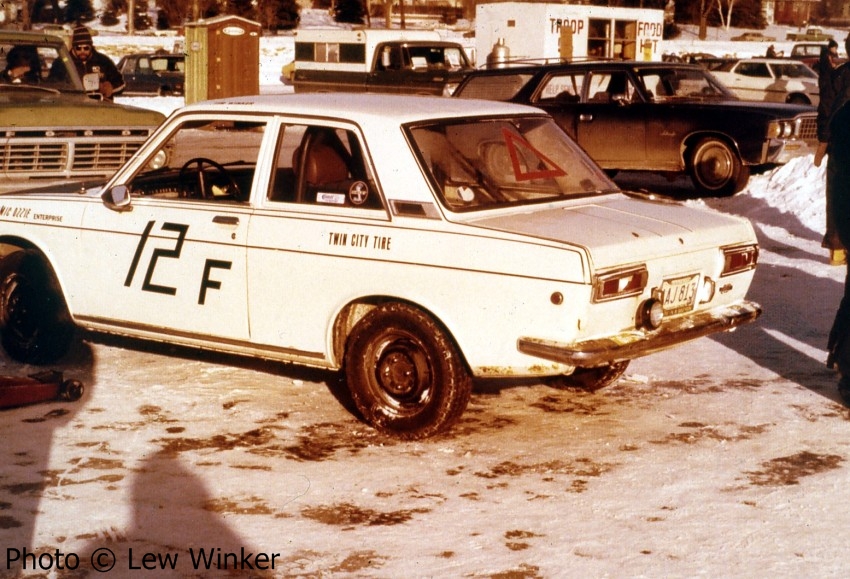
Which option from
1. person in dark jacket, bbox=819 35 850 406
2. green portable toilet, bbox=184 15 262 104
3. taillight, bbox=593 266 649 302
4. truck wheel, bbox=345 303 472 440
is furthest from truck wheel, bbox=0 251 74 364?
green portable toilet, bbox=184 15 262 104

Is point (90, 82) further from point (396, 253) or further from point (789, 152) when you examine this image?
point (789, 152)

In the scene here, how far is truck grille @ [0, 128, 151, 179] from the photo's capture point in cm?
950

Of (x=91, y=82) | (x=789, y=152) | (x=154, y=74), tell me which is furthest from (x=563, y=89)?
(x=154, y=74)

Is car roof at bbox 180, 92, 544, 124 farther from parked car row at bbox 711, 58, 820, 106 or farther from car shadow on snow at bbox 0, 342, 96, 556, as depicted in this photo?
parked car row at bbox 711, 58, 820, 106

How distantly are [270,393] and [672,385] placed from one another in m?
2.25

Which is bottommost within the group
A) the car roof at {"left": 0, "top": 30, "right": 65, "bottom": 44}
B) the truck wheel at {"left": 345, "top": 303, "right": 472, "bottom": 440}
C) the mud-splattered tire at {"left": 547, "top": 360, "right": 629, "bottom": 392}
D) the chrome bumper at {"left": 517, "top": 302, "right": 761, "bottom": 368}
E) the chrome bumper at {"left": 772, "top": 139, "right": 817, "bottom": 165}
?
the mud-splattered tire at {"left": 547, "top": 360, "right": 629, "bottom": 392}

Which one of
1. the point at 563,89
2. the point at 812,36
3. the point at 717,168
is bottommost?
the point at 717,168

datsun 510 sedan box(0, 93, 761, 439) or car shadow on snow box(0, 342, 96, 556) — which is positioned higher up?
datsun 510 sedan box(0, 93, 761, 439)

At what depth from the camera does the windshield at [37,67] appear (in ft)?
36.0

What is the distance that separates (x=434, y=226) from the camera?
5805mm

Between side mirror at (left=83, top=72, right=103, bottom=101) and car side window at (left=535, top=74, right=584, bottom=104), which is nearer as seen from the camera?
side mirror at (left=83, top=72, right=103, bottom=101)

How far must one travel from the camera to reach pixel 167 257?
6586 mm

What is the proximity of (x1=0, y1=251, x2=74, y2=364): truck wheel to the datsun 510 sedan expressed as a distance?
4 centimetres

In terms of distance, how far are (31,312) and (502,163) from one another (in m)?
2.94
